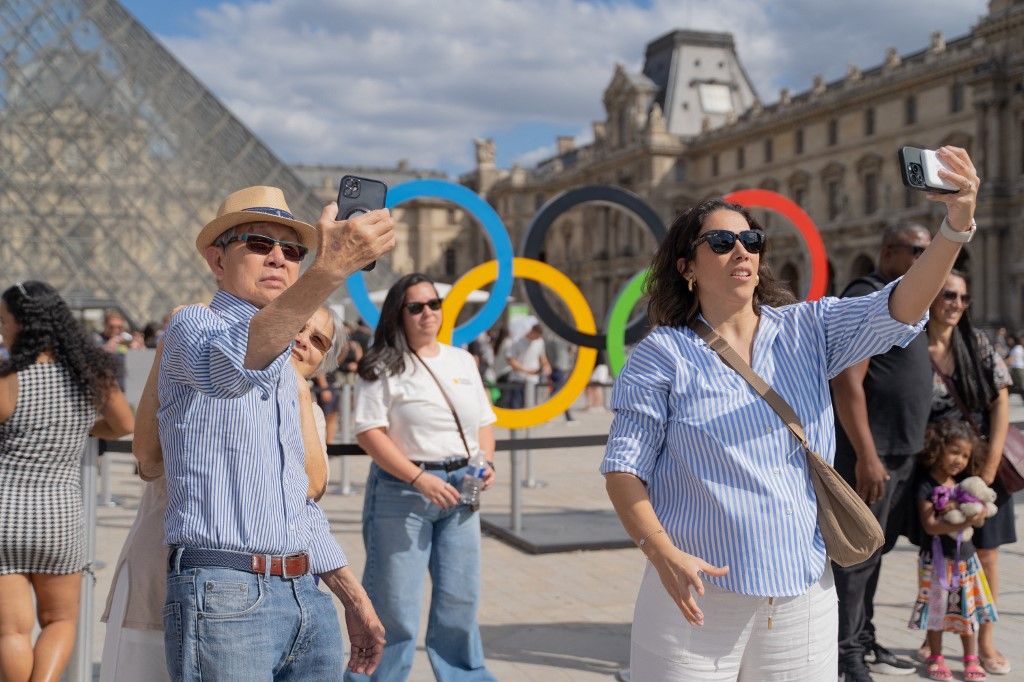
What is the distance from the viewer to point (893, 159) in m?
41.6

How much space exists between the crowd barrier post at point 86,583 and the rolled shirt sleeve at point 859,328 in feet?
7.86

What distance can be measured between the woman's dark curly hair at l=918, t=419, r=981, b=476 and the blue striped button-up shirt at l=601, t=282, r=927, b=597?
1.95 meters

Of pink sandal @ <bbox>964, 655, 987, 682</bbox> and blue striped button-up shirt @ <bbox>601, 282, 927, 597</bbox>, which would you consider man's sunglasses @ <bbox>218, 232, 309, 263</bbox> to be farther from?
pink sandal @ <bbox>964, 655, 987, 682</bbox>

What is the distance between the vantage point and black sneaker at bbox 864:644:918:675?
4.21m

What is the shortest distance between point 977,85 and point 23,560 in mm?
38550

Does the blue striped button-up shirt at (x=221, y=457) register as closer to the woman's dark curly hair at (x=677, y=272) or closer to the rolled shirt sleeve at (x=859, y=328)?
the woman's dark curly hair at (x=677, y=272)

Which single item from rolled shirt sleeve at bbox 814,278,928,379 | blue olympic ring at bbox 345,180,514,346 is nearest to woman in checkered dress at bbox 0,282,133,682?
rolled shirt sleeve at bbox 814,278,928,379

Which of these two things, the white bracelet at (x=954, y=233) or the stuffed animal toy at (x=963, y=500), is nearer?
the white bracelet at (x=954, y=233)

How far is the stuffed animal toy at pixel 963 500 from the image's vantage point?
4073 mm

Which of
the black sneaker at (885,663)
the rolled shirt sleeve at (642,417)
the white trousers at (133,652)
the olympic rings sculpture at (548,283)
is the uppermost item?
the olympic rings sculpture at (548,283)

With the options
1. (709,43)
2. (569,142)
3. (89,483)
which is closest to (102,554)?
(89,483)

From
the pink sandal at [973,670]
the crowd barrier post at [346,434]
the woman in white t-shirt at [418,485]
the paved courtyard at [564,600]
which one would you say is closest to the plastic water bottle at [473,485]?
the woman in white t-shirt at [418,485]

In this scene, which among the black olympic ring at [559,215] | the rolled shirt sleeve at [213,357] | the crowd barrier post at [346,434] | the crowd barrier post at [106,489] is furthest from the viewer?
the crowd barrier post at [346,434]

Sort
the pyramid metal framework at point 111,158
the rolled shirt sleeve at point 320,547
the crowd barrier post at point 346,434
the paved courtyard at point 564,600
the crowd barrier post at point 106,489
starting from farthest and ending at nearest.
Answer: the pyramid metal framework at point 111,158, the crowd barrier post at point 346,434, the crowd barrier post at point 106,489, the paved courtyard at point 564,600, the rolled shirt sleeve at point 320,547
